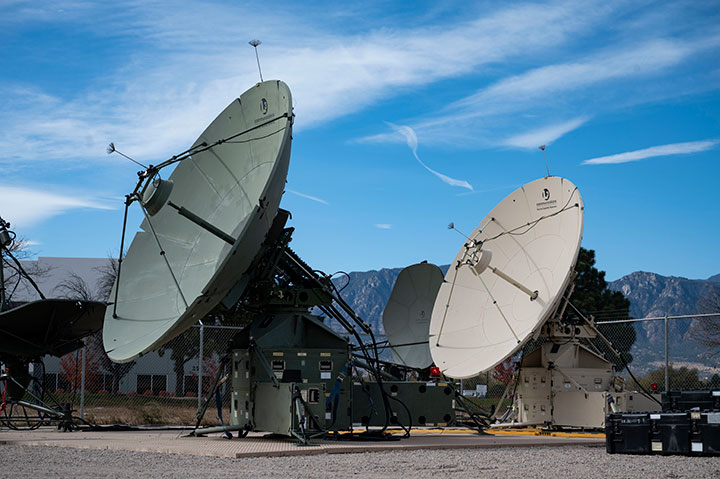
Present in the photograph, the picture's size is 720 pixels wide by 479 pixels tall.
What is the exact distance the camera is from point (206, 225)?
14.1 meters

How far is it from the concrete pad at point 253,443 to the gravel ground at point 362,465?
1.32ft

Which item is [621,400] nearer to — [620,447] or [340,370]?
[620,447]

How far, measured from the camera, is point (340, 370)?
1564 cm

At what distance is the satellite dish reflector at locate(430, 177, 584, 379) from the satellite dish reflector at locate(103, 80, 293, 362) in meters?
5.92

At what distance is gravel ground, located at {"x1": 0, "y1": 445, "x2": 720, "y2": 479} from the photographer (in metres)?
10.0

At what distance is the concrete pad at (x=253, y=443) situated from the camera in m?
12.8

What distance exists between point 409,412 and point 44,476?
27.3 feet

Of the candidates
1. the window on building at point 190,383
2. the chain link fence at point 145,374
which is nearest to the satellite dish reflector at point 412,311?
the chain link fence at point 145,374

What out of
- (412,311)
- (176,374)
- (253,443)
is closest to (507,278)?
(412,311)

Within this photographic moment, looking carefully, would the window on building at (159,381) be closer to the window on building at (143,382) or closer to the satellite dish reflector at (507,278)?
the window on building at (143,382)

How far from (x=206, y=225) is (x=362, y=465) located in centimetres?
491

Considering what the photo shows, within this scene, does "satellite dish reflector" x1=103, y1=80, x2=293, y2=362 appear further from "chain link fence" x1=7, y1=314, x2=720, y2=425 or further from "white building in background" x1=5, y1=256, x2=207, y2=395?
"white building in background" x1=5, y1=256, x2=207, y2=395

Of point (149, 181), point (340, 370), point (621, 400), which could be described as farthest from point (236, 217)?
point (621, 400)

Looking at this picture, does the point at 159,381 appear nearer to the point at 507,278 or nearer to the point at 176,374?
the point at 176,374
